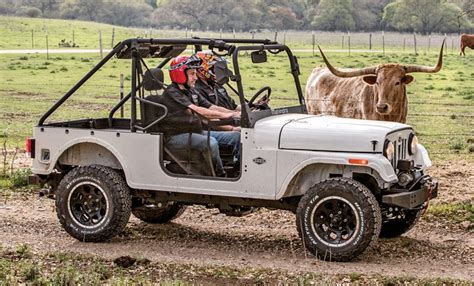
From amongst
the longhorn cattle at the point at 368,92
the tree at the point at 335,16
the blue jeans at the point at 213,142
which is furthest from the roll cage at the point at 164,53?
the tree at the point at 335,16

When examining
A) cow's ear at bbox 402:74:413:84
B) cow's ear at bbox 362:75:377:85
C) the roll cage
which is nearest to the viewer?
the roll cage

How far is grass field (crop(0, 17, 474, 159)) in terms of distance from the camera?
21609 mm

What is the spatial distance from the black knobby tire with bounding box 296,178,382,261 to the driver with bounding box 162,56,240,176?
3.50ft

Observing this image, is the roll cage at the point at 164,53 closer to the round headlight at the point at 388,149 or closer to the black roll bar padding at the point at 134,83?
the black roll bar padding at the point at 134,83

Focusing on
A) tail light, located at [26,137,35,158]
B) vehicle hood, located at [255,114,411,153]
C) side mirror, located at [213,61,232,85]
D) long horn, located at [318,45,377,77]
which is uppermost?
side mirror, located at [213,61,232,85]

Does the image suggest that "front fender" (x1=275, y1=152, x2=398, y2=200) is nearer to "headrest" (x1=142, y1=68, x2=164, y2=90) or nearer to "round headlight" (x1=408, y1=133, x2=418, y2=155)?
"round headlight" (x1=408, y1=133, x2=418, y2=155)

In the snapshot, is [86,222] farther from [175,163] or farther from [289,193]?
[289,193]

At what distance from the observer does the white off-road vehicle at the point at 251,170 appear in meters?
9.54

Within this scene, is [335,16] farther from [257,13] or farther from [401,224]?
[401,224]

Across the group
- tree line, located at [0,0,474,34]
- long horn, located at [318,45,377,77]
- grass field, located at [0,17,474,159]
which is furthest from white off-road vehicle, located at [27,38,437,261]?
tree line, located at [0,0,474,34]

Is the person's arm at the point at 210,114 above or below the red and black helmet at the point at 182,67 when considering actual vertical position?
below

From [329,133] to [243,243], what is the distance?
1.75m

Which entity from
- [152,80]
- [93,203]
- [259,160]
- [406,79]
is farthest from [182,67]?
[406,79]

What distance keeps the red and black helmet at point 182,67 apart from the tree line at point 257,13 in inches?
2499
